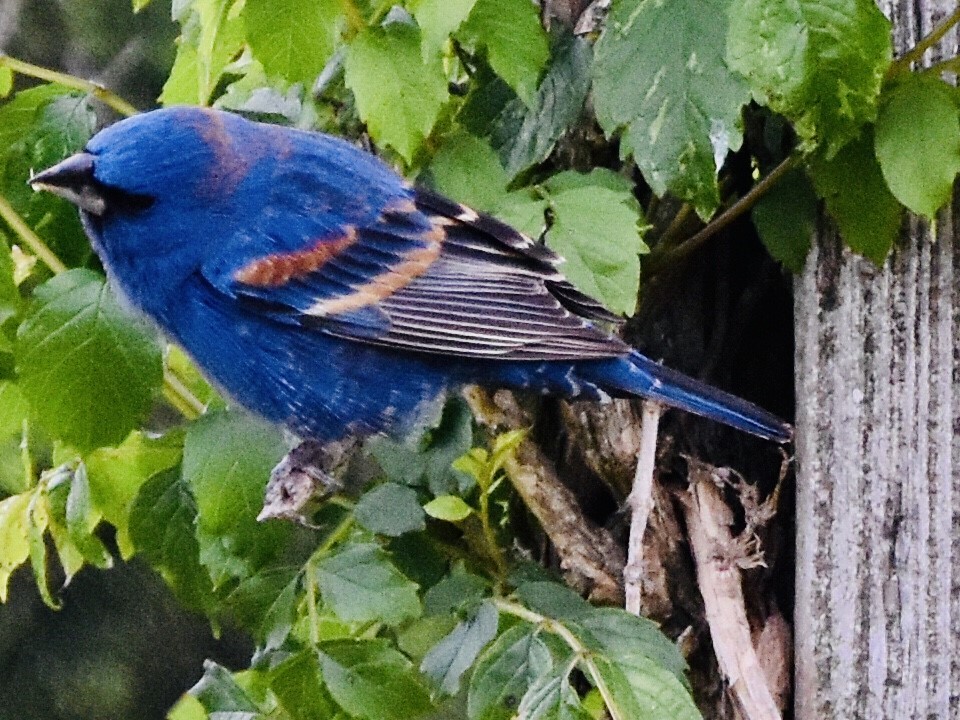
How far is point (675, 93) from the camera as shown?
108 centimetres

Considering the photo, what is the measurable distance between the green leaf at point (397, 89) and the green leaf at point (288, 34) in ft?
0.14

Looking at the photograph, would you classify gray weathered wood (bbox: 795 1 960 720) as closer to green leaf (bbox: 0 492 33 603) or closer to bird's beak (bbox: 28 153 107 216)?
bird's beak (bbox: 28 153 107 216)

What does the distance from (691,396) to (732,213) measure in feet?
0.66

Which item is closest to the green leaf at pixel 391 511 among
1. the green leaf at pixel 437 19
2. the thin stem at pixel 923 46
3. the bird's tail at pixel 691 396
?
the bird's tail at pixel 691 396

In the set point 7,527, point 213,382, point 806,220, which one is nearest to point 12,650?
point 7,527

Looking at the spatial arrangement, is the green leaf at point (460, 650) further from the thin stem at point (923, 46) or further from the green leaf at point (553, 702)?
the thin stem at point (923, 46)

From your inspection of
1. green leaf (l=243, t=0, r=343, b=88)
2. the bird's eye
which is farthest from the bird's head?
green leaf (l=243, t=0, r=343, b=88)

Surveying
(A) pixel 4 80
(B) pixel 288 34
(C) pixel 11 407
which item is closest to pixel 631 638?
(B) pixel 288 34

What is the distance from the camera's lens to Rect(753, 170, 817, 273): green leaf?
3.99 ft

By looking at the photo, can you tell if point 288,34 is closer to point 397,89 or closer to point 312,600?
point 397,89

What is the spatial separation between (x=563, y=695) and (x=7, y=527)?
750 millimetres

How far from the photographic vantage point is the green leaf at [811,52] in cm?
98

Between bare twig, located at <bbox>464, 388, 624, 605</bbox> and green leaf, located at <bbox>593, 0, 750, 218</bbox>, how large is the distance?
34 centimetres

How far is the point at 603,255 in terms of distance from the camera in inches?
46.1
